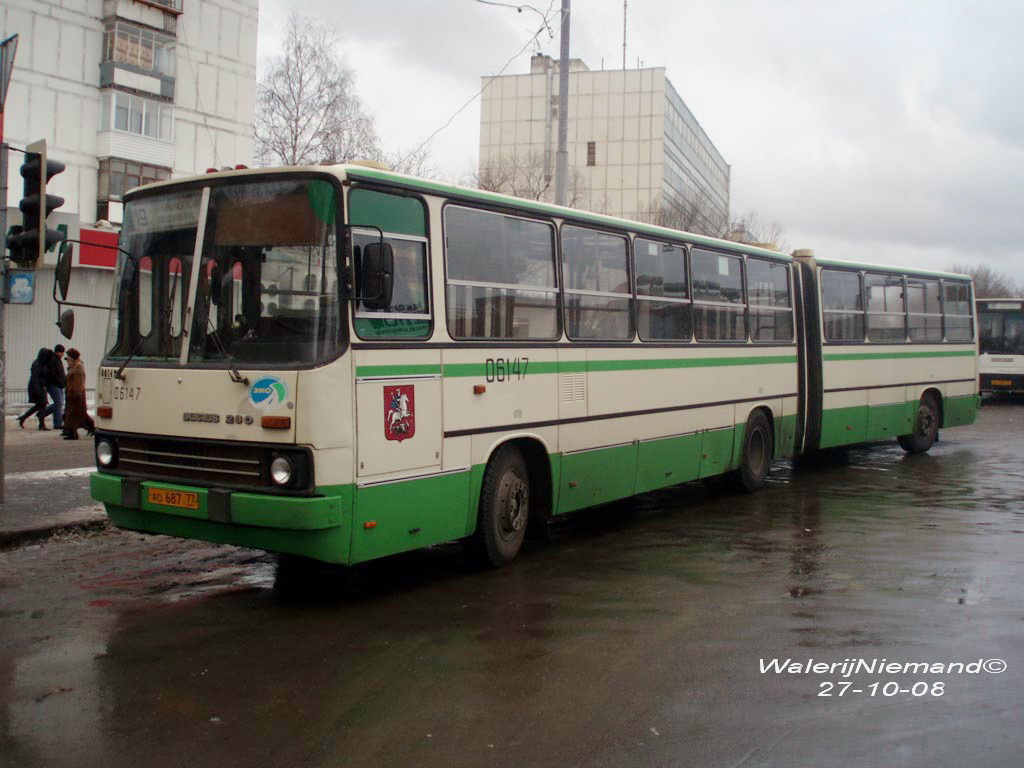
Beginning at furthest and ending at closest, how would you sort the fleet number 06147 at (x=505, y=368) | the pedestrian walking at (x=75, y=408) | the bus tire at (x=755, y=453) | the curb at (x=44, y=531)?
the pedestrian walking at (x=75, y=408) → the bus tire at (x=755, y=453) → the curb at (x=44, y=531) → the fleet number 06147 at (x=505, y=368)

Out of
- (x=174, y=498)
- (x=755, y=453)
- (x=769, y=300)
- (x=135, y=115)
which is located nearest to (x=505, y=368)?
(x=174, y=498)

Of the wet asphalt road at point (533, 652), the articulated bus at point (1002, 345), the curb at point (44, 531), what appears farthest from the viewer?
the articulated bus at point (1002, 345)

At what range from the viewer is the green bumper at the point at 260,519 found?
22.2ft

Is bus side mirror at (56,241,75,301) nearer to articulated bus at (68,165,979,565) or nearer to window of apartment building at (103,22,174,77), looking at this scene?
articulated bus at (68,165,979,565)

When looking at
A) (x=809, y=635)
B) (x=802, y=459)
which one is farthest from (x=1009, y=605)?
(x=802, y=459)

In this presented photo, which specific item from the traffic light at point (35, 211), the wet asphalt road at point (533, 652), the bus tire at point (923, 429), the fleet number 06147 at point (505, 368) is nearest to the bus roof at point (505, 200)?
the fleet number 06147 at point (505, 368)

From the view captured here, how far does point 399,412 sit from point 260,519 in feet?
4.05

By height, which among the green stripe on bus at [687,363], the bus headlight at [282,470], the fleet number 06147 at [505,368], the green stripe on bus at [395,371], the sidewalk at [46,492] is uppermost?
the green stripe on bus at [687,363]

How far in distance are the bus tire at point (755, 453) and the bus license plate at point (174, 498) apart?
7.51m

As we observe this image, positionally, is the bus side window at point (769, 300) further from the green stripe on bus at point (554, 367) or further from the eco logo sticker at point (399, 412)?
the eco logo sticker at point (399, 412)

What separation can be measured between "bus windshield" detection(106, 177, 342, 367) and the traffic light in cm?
310

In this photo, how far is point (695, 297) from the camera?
1184 centimetres

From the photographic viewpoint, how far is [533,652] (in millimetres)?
6266

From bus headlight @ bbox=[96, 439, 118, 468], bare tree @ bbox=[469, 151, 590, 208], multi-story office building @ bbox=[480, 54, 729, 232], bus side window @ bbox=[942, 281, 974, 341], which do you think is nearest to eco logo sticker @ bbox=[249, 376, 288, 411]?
bus headlight @ bbox=[96, 439, 118, 468]
